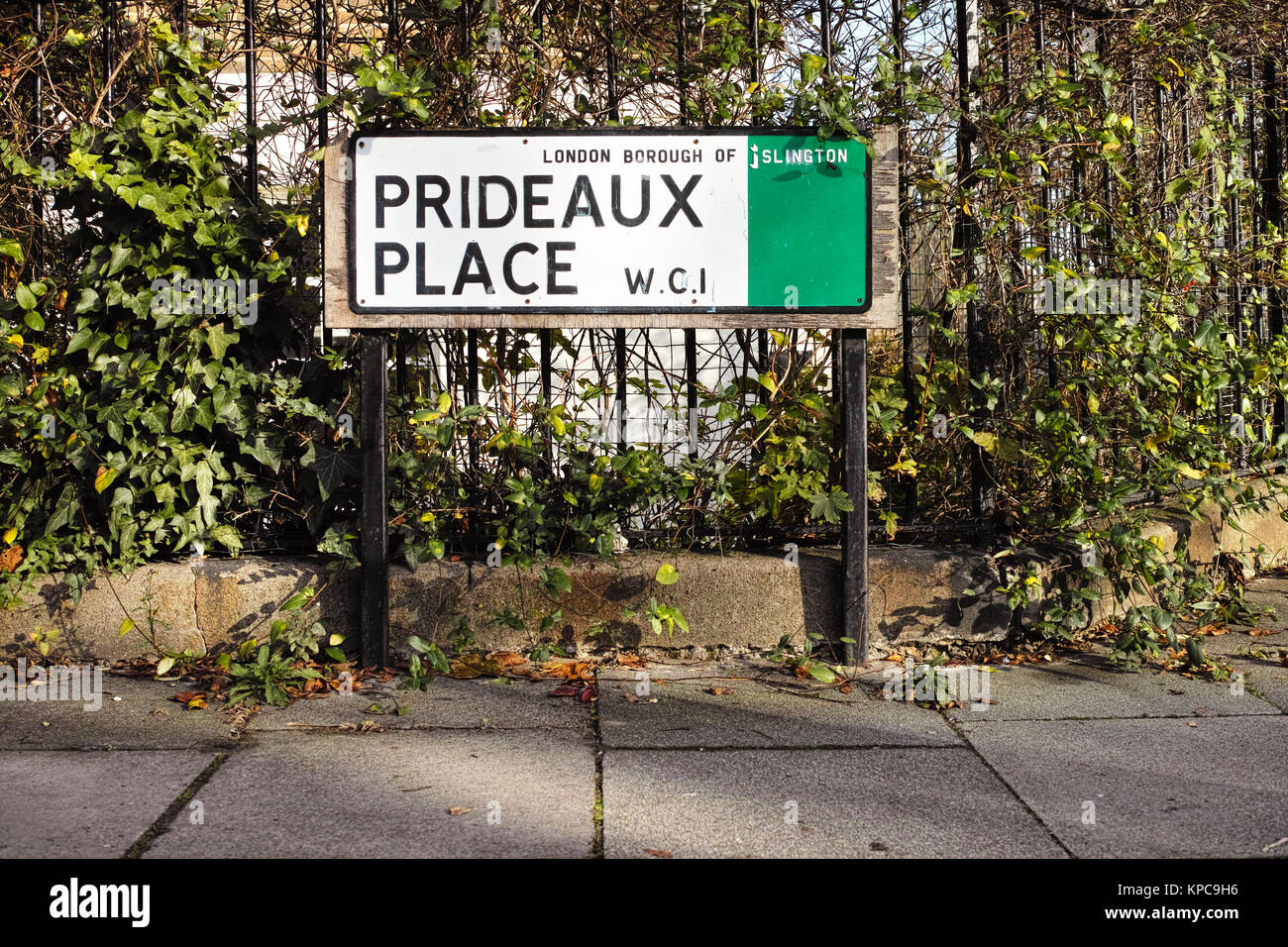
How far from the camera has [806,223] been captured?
13.4 ft

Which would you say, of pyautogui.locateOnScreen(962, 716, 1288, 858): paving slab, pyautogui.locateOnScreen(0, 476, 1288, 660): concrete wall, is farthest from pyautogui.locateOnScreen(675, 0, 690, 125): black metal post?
pyautogui.locateOnScreen(962, 716, 1288, 858): paving slab

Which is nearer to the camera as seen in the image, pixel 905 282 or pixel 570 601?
pixel 570 601

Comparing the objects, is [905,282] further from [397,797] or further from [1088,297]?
[397,797]

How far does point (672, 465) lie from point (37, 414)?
2427 mm

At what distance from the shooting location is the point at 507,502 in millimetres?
4305

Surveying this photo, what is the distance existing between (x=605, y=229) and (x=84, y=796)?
2498 millimetres

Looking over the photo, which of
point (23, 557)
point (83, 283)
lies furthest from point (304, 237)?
point (23, 557)

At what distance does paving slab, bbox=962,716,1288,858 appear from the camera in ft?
9.13


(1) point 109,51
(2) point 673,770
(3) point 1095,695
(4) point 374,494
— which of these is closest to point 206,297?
(4) point 374,494

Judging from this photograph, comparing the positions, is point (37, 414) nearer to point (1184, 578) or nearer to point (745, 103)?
point (745, 103)

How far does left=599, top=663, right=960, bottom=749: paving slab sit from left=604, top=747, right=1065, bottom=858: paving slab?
11cm

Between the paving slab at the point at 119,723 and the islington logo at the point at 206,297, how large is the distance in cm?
140

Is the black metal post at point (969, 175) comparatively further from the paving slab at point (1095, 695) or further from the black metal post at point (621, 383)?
the black metal post at point (621, 383)

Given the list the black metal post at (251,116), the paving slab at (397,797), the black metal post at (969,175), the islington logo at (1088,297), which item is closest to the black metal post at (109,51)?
the black metal post at (251,116)
